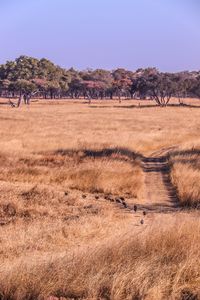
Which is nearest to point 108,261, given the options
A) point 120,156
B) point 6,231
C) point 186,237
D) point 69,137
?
point 186,237

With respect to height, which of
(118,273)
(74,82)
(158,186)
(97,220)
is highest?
(74,82)

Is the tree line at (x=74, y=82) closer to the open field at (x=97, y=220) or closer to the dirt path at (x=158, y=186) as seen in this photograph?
the open field at (x=97, y=220)

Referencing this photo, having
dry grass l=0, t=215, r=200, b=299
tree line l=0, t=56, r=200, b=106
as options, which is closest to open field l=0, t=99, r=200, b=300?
dry grass l=0, t=215, r=200, b=299

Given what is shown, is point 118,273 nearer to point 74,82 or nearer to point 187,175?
point 187,175

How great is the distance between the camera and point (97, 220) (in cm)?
1151

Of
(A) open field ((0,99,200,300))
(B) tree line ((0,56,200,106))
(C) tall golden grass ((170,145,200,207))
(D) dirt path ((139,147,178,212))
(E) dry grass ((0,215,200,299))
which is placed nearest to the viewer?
(E) dry grass ((0,215,200,299))

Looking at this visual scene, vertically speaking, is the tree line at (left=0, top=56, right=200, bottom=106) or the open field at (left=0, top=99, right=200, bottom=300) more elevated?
the tree line at (left=0, top=56, right=200, bottom=106)

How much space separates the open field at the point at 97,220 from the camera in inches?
242

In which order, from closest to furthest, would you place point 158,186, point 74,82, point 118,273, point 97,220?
point 118,273, point 97,220, point 158,186, point 74,82

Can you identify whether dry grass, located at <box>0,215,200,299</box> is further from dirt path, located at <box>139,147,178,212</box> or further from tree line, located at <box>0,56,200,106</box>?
tree line, located at <box>0,56,200,106</box>

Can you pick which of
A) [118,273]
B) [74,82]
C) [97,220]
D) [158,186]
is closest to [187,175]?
[158,186]

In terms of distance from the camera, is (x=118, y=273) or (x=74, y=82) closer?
(x=118, y=273)

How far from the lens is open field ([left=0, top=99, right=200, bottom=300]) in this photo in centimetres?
614

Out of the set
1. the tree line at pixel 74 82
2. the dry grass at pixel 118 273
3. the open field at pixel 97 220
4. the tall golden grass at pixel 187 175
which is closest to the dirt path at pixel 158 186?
the open field at pixel 97 220
